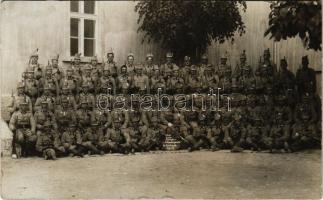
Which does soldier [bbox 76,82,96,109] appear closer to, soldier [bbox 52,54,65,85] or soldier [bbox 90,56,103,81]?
soldier [bbox 90,56,103,81]

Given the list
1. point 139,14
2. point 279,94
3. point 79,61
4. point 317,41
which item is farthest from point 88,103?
point 317,41

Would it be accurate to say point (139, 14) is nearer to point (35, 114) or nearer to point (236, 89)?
point (236, 89)

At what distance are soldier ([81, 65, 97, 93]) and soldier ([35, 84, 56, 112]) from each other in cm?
74

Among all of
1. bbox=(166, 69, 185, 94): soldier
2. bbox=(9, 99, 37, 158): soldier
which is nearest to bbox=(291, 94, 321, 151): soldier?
bbox=(166, 69, 185, 94): soldier

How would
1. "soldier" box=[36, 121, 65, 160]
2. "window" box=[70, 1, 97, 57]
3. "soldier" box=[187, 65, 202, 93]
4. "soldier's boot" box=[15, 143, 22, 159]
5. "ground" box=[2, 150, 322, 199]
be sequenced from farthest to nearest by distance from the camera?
"window" box=[70, 1, 97, 57] → "soldier" box=[187, 65, 202, 93] → "soldier's boot" box=[15, 143, 22, 159] → "soldier" box=[36, 121, 65, 160] → "ground" box=[2, 150, 322, 199]

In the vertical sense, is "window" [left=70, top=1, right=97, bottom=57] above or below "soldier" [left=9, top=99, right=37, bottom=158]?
above

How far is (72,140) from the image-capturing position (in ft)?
32.5

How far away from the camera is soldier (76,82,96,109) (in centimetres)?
1051

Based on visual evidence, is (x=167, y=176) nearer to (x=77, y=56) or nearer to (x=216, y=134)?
(x=216, y=134)

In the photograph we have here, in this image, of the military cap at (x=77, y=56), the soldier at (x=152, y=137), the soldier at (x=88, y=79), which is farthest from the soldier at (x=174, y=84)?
the military cap at (x=77, y=56)

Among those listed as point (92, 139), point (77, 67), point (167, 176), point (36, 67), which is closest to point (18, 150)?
point (92, 139)

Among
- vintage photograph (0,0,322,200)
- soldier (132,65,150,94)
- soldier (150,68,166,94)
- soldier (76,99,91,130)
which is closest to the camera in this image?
vintage photograph (0,0,322,200)

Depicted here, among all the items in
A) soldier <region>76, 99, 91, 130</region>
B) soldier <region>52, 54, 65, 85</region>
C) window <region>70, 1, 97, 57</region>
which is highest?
window <region>70, 1, 97, 57</region>

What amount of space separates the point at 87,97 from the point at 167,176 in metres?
3.33
